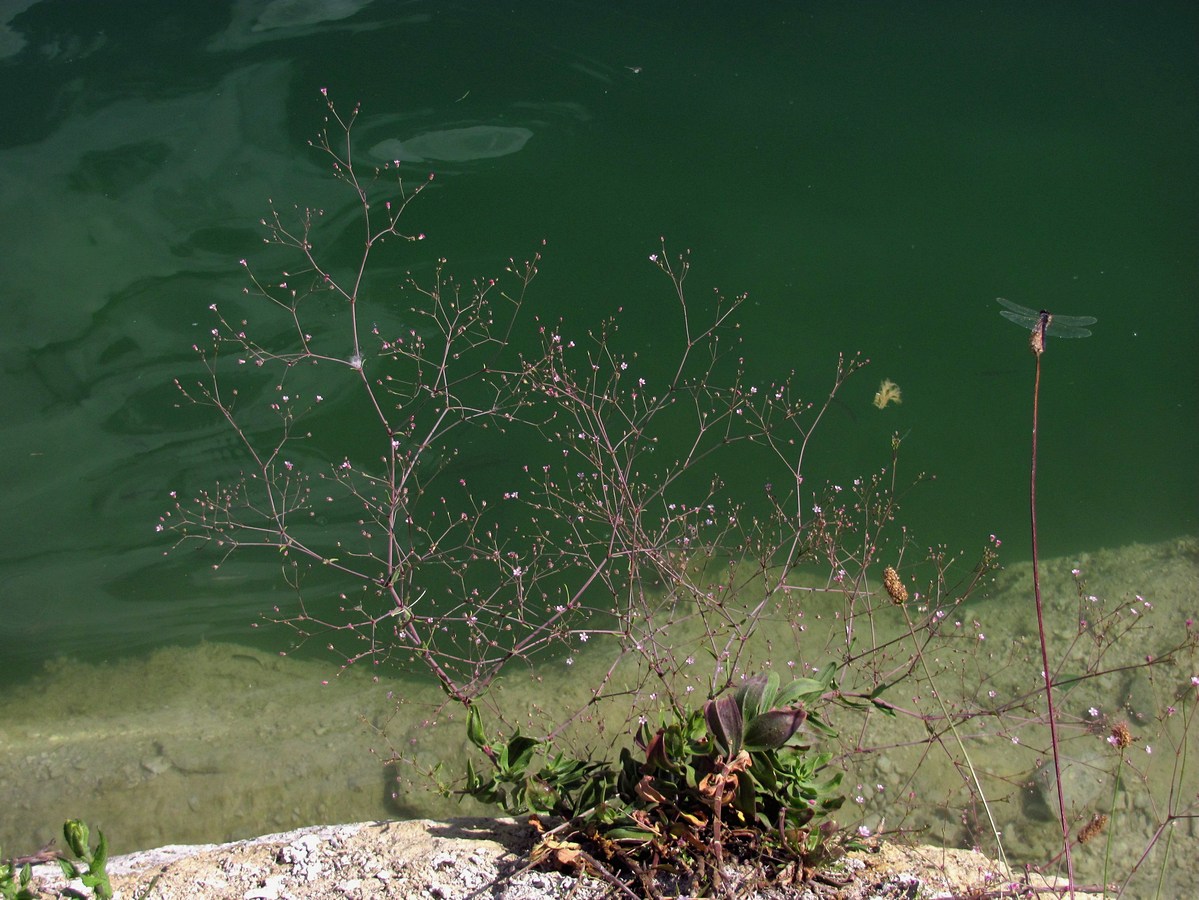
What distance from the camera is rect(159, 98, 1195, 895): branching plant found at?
3.21m

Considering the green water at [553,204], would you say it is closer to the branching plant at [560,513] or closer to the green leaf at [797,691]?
the branching plant at [560,513]

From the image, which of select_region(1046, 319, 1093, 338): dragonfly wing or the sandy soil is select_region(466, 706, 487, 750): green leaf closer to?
the sandy soil

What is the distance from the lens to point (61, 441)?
153 inches

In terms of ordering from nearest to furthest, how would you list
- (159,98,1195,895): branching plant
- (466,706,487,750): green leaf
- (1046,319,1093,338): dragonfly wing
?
(466,706,487,750): green leaf, (1046,319,1093,338): dragonfly wing, (159,98,1195,895): branching plant

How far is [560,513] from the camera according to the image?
3168mm

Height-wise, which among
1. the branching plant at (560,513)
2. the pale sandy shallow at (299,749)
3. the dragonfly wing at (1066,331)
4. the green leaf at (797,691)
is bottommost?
the pale sandy shallow at (299,749)

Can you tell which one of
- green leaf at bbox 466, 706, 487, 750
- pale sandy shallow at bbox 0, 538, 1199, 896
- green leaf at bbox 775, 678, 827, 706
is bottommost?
pale sandy shallow at bbox 0, 538, 1199, 896

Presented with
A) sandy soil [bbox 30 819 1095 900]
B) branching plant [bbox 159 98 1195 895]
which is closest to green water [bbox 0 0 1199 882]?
branching plant [bbox 159 98 1195 895]

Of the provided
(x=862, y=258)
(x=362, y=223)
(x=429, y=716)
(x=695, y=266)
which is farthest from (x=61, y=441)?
(x=862, y=258)

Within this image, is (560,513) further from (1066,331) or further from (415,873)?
(1066,331)

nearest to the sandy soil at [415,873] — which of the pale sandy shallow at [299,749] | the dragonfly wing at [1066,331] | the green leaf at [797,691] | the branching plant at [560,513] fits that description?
the green leaf at [797,691]

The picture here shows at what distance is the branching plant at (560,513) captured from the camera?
126 inches

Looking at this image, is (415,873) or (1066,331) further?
(1066,331)

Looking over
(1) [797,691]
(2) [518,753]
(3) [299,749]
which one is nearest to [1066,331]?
(1) [797,691]
